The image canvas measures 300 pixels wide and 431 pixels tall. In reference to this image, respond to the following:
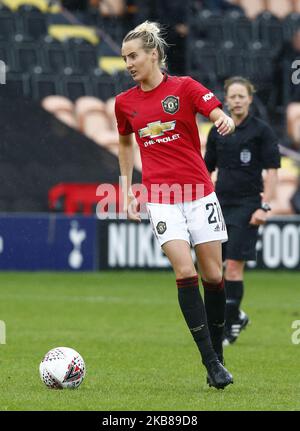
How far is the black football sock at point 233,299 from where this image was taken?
33.1 ft

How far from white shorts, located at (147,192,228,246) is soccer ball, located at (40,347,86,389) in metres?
0.89

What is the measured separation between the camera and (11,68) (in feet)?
67.5

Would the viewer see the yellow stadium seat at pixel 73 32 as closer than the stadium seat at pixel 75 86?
No

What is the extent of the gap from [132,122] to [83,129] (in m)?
13.0

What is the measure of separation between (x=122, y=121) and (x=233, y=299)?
2948 millimetres

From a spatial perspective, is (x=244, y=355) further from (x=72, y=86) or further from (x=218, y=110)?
(x=72, y=86)

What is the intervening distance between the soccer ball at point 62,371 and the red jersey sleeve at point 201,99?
167 cm

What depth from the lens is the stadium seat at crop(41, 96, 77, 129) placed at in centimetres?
1984

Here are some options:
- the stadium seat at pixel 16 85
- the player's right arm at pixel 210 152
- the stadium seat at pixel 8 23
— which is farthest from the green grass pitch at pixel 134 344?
the stadium seat at pixel 8 23

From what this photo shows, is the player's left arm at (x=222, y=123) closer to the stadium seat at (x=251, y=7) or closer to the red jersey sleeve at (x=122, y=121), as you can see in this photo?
the red jersey sleeve at (x=122, y=121)

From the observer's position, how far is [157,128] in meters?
7.38

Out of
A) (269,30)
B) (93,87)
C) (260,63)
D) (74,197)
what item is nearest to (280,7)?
(269,30)

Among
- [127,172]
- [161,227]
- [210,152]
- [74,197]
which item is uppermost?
[210,152]

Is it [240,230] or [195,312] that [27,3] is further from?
[195,312]
